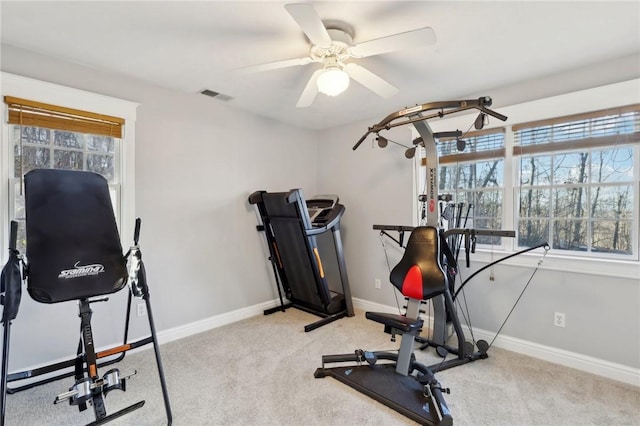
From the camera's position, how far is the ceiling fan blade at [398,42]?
1.55 meters

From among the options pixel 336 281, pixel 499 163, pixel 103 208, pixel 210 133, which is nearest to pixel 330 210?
pixel 336 281

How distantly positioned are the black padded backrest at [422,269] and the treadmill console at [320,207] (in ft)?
4.75

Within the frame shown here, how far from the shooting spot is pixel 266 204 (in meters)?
3.49

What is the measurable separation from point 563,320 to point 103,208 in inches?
142

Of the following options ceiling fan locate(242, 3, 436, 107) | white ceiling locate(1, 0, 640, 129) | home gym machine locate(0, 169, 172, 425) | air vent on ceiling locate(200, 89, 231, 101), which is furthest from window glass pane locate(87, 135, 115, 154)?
ceiling fan locate(242, 3, 436, 107)

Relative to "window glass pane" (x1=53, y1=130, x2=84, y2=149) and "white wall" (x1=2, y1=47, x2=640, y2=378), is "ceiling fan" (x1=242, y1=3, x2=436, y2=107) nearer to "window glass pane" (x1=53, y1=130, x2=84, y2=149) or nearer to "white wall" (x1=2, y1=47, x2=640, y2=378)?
"white wall" (x1=2, y1=47, x2=640, y2=378)

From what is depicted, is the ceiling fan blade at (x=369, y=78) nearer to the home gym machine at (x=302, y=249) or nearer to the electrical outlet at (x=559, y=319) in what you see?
the home gym machine at (x=302, y=249)

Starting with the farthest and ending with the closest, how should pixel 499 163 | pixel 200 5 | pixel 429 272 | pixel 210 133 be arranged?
1. pixel 210 133
2. pixel 499 163
3. pixel 429 272
4. pixel 200 5

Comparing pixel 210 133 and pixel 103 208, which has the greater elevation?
pixel 210 133

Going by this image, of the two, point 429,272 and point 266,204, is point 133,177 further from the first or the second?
point 429,272

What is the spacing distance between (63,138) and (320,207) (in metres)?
2.54

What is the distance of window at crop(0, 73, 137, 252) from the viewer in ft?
7.27

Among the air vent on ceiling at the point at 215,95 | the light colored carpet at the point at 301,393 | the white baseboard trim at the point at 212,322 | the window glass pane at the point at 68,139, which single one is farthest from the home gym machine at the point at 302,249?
the window glass pane at the point at 68,139

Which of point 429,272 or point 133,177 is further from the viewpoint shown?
point 133,177
